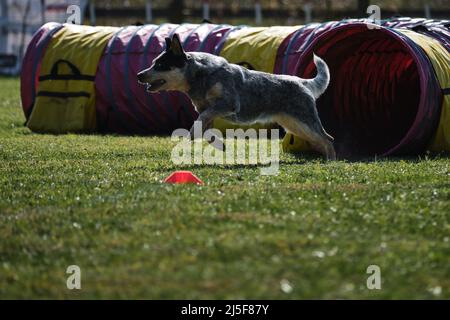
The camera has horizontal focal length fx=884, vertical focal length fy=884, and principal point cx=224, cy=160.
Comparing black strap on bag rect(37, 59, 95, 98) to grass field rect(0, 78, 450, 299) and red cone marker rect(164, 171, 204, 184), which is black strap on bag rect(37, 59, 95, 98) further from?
red cone marker rect(164, 171, 204, 184)

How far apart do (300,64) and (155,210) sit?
5025 millimetres

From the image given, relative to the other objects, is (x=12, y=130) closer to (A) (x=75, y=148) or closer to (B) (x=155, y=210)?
(A) (x=75, y=148)

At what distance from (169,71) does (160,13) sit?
2346cm

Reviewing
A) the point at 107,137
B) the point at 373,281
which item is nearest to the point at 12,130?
the point at 107,137

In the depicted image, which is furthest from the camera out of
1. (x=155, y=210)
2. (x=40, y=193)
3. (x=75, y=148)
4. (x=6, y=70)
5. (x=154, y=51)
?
(x=6, y=70)

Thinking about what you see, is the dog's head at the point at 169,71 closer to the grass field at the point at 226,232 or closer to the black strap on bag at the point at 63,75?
the grass field at the point at 226,232

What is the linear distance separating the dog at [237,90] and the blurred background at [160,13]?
20.4 meters

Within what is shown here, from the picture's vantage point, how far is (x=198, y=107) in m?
9.01

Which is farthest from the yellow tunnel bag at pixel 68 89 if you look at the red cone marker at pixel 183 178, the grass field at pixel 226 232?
the red cone marker at pixel 183 178

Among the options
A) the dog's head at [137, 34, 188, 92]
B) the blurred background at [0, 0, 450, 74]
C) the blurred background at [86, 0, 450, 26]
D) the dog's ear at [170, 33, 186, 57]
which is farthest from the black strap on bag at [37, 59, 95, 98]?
the blurred background at [0, 0, 450, 74]

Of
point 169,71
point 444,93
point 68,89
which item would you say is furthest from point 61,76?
point 444,93

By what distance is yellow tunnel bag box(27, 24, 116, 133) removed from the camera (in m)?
13.1

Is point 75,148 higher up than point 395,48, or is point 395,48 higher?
point 395,48

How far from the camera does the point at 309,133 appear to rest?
9.19m
